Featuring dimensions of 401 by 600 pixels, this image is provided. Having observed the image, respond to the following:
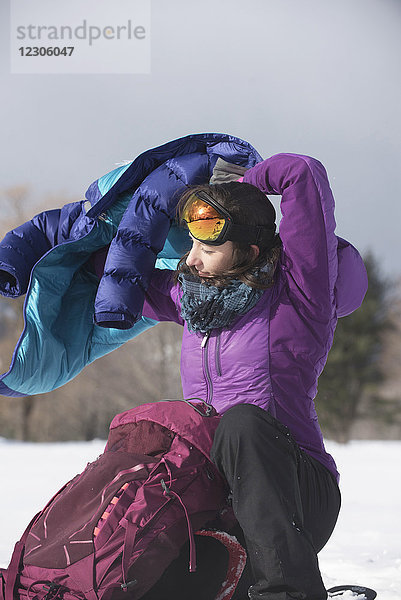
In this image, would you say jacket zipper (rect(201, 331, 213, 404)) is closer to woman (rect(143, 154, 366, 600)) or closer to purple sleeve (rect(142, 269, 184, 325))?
woman (rect(143, 154, 366, 600))

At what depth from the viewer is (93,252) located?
1900 millimetres

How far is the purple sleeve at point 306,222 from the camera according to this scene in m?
Result: 1.44

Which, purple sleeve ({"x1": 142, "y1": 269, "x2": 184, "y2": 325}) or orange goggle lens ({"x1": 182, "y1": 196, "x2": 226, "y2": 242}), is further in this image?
purple sleeve ({"x1": 142, "y1": 269, "x2": 184, "y2": 325})

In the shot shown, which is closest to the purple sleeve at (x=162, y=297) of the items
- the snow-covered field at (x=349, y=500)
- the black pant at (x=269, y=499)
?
the black pant at (x=269, y=499)

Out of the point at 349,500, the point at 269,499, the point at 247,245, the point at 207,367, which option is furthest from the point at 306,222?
the point at 349,500

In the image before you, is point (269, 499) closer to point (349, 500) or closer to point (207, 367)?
point (207, 367)

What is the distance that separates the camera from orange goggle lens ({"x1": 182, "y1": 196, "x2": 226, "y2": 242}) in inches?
58.9

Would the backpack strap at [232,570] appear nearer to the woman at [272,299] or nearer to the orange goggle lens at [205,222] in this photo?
the woman at [272,299]

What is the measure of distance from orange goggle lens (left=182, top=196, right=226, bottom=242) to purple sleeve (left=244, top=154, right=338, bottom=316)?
127 mm

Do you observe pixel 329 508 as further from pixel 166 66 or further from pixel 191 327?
pixel 166 66

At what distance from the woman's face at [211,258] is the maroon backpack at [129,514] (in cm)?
31

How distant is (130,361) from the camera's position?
435 inches

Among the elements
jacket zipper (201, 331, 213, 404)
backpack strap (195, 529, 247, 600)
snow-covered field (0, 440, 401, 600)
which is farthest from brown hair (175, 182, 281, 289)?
snow-covered field (0, 440, 401, 600)

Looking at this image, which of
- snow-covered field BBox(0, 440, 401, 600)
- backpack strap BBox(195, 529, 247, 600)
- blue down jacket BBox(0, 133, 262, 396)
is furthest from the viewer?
snow-covered field BBox(0, 440, 401, 600)
